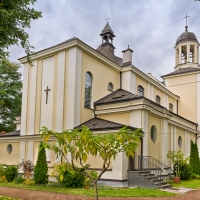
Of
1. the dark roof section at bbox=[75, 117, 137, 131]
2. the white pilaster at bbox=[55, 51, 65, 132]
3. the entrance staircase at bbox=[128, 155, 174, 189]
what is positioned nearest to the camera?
the entrance staircase at bbox=[128, 155, 174, 189]

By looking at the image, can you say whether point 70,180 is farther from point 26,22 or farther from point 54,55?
point 54,55

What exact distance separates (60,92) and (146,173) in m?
7.44

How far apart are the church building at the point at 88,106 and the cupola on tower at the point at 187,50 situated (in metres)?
9.98

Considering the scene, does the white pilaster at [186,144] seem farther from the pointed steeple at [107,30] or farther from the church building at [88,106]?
the pointed steeple at [107,30]

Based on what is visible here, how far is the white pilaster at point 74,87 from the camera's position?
16734 millimetres

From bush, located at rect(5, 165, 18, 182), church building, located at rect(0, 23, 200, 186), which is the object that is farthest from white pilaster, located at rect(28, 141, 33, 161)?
bush, located at rect(5, 165, 18, 182)

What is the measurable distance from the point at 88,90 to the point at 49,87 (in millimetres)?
2736

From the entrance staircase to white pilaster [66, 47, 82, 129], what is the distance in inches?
171

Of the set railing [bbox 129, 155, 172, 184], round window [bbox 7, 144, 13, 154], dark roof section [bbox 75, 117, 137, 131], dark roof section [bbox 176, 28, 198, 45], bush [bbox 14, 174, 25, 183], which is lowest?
bush [bbox 14, 174, 25, 183]

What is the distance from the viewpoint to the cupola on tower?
3059 cm

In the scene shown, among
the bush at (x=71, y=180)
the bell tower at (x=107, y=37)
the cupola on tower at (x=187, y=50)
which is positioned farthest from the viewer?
the cupola on tower at (x=187, y=50)

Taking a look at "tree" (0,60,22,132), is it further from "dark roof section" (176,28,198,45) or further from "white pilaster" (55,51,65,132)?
"dark roof section" (176,28,198,45)

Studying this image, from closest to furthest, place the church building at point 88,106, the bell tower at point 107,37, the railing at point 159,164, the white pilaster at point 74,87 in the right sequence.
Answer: the church building at point 88,106, the railing at point 159,164, the white pilaster at point 74,87, the bell tower at point 107,37

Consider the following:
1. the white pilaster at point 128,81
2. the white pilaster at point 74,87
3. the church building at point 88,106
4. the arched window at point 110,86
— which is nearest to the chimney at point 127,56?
the church building at point 88,106
